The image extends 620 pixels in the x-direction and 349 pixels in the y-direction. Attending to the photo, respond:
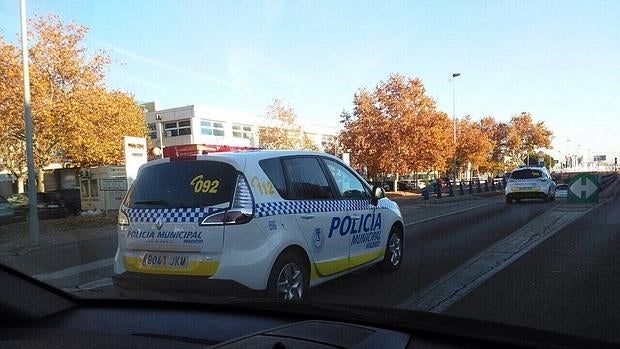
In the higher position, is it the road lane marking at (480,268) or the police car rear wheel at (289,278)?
the police car rear wheel at (289,278)

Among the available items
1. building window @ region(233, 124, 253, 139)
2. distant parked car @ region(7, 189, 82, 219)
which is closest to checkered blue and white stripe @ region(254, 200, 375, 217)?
distant parked car @ region(7, 189, 82, 219)

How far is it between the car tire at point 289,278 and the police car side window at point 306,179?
24.9 inches

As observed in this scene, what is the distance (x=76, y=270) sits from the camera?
28.7 feet

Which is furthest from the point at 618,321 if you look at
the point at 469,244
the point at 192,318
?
the point at 469,244

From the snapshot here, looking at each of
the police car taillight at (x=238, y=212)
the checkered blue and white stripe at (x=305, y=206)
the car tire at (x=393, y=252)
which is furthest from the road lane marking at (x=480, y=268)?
the police car taillight at (x=238, y=212)

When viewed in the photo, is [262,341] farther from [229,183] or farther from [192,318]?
[229,183]

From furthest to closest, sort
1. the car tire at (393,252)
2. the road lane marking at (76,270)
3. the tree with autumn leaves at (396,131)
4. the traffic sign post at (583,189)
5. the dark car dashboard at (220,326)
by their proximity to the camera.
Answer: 1. the tree with autumn leaves at (396,131)
2. the traffic sign post at (583,189)
3. the road lane marking at (76,270)
4. the car tire at (393,252)
5. the dark car dashboard at (220,326)

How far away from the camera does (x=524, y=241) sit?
10.1 metres

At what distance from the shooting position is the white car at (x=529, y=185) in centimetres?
2228

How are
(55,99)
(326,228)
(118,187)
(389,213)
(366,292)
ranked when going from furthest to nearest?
1. (55,99)
2. (118,187)
3. (389,213)
4. (366,292)
5. (326,228)

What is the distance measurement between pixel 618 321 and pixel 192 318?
3.94 m

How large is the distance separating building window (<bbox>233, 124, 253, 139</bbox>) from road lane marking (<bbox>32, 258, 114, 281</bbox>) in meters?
49.8

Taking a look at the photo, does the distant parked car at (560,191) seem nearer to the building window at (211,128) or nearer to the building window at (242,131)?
the building window at (211,128)

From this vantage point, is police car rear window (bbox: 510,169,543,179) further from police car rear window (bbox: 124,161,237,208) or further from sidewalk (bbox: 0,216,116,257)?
police car rear window (bbox: 124,161,237,208)
